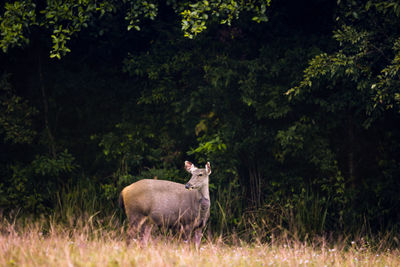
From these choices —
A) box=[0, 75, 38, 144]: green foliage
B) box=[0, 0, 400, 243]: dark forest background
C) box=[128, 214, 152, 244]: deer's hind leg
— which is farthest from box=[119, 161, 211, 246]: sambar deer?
box=[0, 75, 38, 144]: green foliage

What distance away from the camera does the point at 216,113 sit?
8.79 m

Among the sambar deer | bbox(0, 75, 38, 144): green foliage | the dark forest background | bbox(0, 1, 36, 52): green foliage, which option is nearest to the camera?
the sambar deer

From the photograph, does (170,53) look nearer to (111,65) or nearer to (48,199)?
(111,65)

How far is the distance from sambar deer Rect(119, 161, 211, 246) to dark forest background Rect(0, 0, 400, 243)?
1.45 m

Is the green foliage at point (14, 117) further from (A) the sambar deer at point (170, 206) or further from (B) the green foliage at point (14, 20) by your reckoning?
(A) the sambar deer at point (170, 206)

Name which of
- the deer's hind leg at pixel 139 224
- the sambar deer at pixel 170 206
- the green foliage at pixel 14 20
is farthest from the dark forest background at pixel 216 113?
the deer's hind leg at pixel 139 224

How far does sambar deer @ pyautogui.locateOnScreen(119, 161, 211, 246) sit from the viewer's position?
21.9 feet

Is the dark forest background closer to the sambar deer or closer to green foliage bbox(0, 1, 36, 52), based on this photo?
green foliage bbox(0, 1, 36, 52)

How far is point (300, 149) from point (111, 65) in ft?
14.7

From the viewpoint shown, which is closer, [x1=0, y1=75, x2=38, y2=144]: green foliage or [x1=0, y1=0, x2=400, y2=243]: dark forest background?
[x1=0, y1=0, x2=400, y2=243]: dark forest background

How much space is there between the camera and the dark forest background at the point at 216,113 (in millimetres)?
7695

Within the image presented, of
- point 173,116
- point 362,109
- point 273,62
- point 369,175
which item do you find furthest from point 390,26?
point 173,116

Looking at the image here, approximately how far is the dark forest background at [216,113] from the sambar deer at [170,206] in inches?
57.3

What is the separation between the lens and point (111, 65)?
10.0 meters
